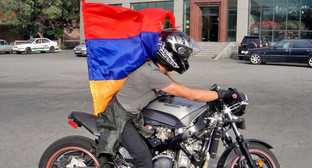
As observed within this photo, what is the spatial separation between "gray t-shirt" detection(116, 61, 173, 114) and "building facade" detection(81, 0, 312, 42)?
87.4 ft

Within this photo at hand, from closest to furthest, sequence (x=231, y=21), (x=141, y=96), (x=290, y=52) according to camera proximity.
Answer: (x=141, y=96) < (x=290, y=52) < (x=231, y=21)

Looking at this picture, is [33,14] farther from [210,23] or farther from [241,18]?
[241,18]

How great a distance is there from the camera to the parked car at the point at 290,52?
18359 mm

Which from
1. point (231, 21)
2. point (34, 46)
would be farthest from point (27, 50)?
point (231, 21)

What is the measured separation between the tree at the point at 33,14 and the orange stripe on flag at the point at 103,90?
37.9 m

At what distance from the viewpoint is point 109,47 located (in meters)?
3.30

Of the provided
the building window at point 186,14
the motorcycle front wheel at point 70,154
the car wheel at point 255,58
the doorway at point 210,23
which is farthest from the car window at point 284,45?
the building window at point 186,14

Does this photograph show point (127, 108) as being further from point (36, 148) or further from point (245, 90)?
point (245, 90)

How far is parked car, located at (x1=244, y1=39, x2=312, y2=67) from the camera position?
60.2 ft

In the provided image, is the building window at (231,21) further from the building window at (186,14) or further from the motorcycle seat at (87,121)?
the motorcycle seat at (87,121)

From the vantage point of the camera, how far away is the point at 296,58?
61.0 feet

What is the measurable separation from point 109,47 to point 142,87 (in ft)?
1.98

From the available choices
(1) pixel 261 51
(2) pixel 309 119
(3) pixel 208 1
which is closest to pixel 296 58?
(1) pixel 261 51

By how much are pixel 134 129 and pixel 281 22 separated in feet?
105
